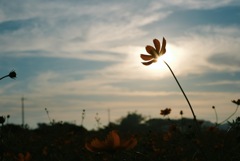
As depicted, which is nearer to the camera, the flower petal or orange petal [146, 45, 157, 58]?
the flower petal

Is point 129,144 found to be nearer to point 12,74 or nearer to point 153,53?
point 153,53

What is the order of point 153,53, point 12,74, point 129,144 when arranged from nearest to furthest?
point 129,144
point 153,53
point 12,74

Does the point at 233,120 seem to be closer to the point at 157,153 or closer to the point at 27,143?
the point at 157,153

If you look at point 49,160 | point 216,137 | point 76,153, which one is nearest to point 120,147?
point 49,160

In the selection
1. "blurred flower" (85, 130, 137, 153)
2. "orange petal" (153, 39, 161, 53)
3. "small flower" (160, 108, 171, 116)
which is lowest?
"blurred flower" (85, 130, 137, 153)

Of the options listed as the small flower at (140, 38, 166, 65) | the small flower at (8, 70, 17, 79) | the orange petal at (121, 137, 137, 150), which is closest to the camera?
the orange petal at (121, 137, 137, 150)

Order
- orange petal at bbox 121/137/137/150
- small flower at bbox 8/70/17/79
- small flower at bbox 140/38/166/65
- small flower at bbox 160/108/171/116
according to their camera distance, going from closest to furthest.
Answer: orange petal at bbox 121/137/137/150, small flower at bbox 140/38/166/65, small flower at bbox 8/70/17/79, small flower at bbox 160/108/171/116

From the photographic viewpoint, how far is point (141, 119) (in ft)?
114

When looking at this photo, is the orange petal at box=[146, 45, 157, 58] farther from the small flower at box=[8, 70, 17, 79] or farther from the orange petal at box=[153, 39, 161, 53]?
the small flower at box=[8, 70, 17, 79]

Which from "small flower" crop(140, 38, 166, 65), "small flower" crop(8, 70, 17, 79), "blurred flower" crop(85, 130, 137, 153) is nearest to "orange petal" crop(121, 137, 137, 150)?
"blurred flower" crop(85, 130, 137, 153)

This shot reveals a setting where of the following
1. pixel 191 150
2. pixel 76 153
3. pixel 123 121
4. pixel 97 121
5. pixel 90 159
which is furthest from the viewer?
pixel 123 121

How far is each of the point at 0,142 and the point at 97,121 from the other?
7.66 metres

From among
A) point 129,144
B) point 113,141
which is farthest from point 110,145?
point 129,144

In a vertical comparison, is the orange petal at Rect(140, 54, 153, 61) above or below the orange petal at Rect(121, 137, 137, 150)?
above
